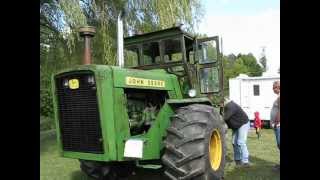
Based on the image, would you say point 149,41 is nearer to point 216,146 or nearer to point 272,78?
point 216,146

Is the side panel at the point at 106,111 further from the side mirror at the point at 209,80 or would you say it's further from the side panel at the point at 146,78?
the side mirror at the point at 209,80

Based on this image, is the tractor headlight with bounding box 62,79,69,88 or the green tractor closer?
the green tractor

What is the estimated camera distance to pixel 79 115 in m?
6.11

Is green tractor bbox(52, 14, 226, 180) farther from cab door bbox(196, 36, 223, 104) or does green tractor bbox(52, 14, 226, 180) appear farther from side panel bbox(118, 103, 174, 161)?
cab door bbox(196, 36, 223, 104)

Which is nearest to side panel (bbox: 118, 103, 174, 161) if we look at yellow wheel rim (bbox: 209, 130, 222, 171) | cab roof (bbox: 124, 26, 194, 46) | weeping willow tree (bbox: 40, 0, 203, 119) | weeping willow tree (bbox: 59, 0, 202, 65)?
yellow wheel rim (bbox: 209, 130, 222, 171)

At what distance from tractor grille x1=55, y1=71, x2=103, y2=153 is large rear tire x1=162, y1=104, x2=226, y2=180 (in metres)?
0.93

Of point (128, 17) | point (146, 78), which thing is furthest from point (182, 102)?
point (128, 17)

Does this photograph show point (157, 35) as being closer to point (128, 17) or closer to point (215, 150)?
point (215, 150)

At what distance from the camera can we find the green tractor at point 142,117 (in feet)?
19.2

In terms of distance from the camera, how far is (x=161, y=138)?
640 centimetres

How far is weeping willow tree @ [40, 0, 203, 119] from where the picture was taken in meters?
12.1

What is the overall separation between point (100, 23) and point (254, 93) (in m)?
8.32
